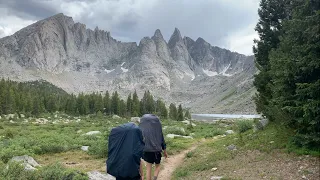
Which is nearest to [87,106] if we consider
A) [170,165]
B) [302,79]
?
[170,165]

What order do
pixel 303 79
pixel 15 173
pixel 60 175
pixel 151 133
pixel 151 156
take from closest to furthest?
pixel 15 173, pixel 60 175, pixel 151 133, pixel 151 156, pixel 303 79

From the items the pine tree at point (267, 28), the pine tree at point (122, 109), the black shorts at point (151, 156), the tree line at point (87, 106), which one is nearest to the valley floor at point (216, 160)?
the black shorts at point (151, 156)

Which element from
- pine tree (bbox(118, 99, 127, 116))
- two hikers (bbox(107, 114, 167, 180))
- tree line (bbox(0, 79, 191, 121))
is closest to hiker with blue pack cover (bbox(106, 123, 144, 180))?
two hikers (bbox(107, 114, 167, 180))

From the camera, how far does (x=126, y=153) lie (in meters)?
7.30

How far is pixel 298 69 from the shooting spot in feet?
41.4

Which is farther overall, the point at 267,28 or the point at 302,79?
the point at 267,28

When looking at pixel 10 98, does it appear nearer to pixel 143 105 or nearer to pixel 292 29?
pixel 143 105

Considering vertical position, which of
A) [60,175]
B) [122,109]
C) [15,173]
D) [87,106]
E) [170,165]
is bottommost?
[170,165]

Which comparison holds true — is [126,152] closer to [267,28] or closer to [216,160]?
[216,160]

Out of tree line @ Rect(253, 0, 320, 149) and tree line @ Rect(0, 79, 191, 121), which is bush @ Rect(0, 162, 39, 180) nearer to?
tree line @ Rect(253, 0, 320, 149)

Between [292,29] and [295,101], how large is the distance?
3.88 metres

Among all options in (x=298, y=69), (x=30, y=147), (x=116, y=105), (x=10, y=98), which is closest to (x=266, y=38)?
(x=298, y=69)

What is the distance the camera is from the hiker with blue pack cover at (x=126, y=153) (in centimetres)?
728

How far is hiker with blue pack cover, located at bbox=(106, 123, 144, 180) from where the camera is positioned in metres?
7.28
